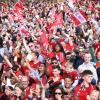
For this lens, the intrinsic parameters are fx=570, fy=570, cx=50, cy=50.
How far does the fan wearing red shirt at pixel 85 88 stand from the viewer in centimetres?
997

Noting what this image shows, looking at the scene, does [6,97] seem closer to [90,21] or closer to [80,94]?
[80,94]

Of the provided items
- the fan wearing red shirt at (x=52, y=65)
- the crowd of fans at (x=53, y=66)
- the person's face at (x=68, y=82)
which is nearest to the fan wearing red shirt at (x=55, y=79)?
the crowd of fans at (x=53, y=66)

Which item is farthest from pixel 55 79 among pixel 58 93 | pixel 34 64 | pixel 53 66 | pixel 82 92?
pixel 34 64

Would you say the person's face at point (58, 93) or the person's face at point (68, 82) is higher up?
the person's face at point (68, 82)

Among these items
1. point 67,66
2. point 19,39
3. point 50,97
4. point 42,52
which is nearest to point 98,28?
point 19,39

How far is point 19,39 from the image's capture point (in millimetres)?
16734

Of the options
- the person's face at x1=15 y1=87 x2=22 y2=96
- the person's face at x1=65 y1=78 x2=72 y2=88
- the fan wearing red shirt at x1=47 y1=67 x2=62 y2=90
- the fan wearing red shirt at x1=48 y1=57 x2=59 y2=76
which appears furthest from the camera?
the fan wearing red shirt at x1=48 y1=57 x2=59 y2=76

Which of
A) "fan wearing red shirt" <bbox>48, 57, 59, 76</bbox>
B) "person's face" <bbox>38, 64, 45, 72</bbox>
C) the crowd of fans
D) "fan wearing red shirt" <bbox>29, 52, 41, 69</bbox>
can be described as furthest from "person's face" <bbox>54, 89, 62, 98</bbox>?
"fan wearing red shirt" <bbox>29, 52, 41, 69</bbox>

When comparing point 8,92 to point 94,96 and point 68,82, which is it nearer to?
point 68,82

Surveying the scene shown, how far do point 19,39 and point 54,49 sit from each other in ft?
9.06

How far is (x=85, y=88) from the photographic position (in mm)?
10133

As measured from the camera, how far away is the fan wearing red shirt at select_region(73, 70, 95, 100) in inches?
392

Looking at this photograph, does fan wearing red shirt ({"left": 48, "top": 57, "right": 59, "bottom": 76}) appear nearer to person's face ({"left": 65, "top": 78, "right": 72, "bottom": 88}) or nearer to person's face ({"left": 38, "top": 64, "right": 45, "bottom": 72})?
person's face ({"left": 38, "top": 64, "right": 45, "bottom": 72})

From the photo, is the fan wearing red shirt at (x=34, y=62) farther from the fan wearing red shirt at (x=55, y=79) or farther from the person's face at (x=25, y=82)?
the person's face at (x=25, y=82)
